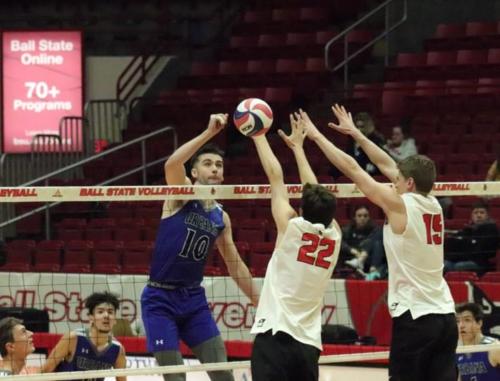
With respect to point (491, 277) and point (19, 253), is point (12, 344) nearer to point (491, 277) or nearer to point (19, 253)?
point (491, 277)

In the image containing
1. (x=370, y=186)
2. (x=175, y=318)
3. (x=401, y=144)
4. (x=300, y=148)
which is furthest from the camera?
(x=401, y=144)

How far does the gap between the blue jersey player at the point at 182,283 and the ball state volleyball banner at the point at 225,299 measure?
169 inches

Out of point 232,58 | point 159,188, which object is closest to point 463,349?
point 159,188

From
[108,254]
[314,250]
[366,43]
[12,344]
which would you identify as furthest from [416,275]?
[366,43]

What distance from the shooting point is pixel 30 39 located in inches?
765

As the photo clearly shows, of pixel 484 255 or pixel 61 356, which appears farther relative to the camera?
pixel 484 255

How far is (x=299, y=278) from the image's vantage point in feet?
23.1

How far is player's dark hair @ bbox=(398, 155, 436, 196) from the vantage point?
739 cm

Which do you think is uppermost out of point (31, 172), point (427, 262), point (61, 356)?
point (31, 172)

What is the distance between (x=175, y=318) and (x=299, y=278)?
1.23 meters

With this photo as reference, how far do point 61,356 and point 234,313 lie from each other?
152 inches

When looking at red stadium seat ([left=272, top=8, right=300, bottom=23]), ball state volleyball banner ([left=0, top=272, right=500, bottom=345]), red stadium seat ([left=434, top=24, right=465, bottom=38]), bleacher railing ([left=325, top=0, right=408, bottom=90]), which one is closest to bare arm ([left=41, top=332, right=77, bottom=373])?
ball state volleyball banner ([left=0, top=272, right=500, bottom=345])

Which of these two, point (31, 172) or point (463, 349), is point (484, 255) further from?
point (31, 172)

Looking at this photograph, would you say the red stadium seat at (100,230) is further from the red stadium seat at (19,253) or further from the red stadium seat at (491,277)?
the red stadium seat at (491,277)
